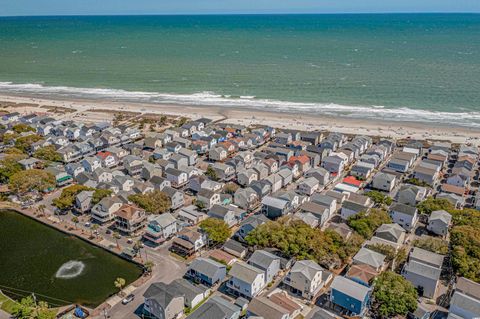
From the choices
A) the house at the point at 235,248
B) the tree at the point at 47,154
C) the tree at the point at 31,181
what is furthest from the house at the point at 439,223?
the tree at the point at 47,154

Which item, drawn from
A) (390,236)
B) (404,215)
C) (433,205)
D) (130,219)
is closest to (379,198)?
(404,215)

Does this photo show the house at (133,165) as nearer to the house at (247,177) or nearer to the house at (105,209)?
the house at (105,209)

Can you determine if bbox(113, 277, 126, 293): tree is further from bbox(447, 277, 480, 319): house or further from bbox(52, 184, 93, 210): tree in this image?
bbox(447, 277, 480, 319): house

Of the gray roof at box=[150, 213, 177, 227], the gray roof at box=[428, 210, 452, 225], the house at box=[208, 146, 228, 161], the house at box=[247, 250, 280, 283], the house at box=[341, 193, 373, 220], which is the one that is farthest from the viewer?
the house at box=[208, 146, 228, 161]

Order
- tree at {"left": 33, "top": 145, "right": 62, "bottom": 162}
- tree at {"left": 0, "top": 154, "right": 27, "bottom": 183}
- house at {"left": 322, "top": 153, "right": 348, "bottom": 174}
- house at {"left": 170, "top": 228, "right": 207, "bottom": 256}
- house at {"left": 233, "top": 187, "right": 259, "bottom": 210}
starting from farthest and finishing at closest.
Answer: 1. tree at {"left": 33, "top": 145, "right": 62, "bottom": 162}
2. house at {"left": 322, "top": 153, "right": 348, "bottom": 174}
3. tree at {"left": 0, "top": 154, "right": 27, "bottom": 183}
4. house at {"left": 233, "top": 187, "right": 259, "bottom": 210}
5. house at {"left": 170, "top": 228, "right": 207, "bottom": 256}

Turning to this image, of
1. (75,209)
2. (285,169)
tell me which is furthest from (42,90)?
(285,169)

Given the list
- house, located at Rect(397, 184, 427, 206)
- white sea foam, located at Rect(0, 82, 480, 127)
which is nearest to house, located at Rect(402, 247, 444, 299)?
house, located at Rect(397, 184, 427, 206)

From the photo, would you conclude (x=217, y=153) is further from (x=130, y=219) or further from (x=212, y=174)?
(x=130, y=219)
